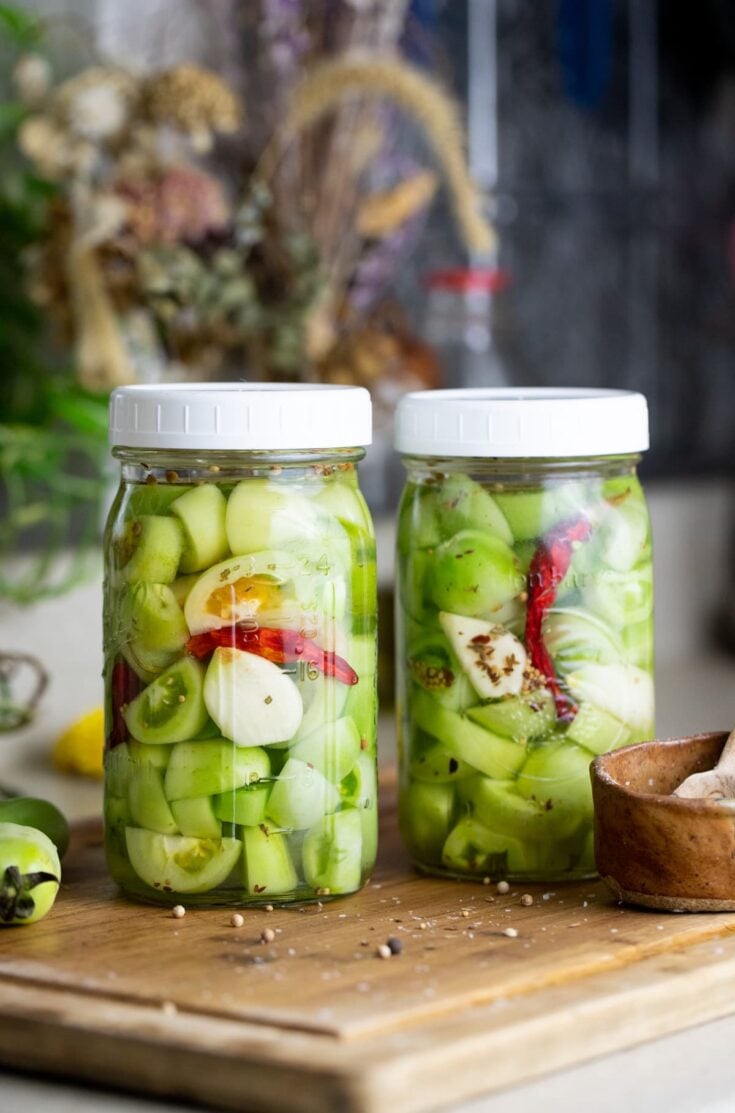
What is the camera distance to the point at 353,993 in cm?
75

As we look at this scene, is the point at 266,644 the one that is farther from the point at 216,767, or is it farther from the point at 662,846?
the point at 662,846

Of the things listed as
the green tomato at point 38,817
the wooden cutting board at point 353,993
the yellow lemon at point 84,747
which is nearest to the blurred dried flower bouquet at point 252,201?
the yellow lemon at point 84,747

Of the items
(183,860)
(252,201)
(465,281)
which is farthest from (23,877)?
(465,281)

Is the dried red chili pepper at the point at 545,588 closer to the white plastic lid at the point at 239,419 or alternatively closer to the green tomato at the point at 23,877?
the white plastic lid at the point at 239,419

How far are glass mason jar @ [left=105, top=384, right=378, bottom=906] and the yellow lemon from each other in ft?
1.30

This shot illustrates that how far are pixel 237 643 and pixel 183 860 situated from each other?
0.38 ft

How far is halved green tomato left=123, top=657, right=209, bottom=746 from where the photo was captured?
87 cm

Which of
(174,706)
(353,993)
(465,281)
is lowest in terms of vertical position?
(353,993)

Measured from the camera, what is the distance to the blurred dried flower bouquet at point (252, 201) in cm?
140

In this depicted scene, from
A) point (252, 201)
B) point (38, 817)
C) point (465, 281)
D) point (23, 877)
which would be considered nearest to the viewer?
point (23, 877)

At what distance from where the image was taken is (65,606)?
4.93ft

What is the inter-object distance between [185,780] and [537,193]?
51.3 inches

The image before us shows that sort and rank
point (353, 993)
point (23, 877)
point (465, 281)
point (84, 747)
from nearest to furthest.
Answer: point (353, 993) < point (23, 877) < point (84, 747) < point (465, 281)

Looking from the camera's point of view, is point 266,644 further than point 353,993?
Yes
